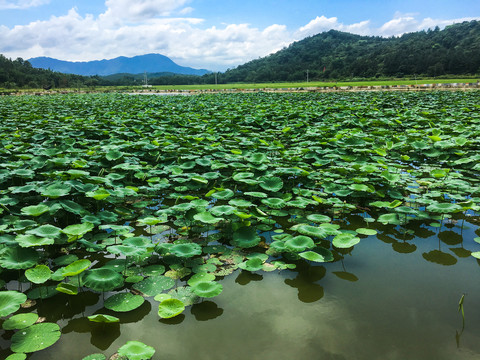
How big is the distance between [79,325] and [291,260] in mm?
1746

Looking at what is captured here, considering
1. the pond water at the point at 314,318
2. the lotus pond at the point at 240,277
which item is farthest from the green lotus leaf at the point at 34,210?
the pond water at the point at 314,318

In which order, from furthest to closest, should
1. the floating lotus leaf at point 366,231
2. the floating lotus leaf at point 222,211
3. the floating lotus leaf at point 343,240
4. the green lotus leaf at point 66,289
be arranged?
the floating lotus leaf at point 366,231
the floating lotus leaf at point 222,211
the floating lotus leaf at point 343,240
the green lotus leaf at point 66,289

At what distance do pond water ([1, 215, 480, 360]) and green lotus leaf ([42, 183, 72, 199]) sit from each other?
1235 millimetres

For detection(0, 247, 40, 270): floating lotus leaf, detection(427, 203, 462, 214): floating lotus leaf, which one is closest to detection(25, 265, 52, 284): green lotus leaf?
detection(0, 247, 40, 270): floating lotus leaf

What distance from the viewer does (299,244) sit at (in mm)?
2584

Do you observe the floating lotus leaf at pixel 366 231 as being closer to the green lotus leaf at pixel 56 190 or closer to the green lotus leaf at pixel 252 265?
the green lotus leaf at pixel 252 265

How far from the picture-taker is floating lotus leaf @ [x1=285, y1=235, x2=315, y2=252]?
8.18 feet

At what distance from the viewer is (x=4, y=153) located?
5.56m

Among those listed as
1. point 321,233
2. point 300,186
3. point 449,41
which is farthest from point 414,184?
point 449,41

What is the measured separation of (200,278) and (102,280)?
0.73 m

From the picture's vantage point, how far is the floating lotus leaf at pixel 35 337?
1728 millimetres

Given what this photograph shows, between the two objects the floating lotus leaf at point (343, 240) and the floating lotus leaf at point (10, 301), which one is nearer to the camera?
the floating lotus leaf at point (10, 301)

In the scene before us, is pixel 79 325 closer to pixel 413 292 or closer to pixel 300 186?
pixel 413 292

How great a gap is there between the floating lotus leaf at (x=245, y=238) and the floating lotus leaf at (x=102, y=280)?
1.12 metres
